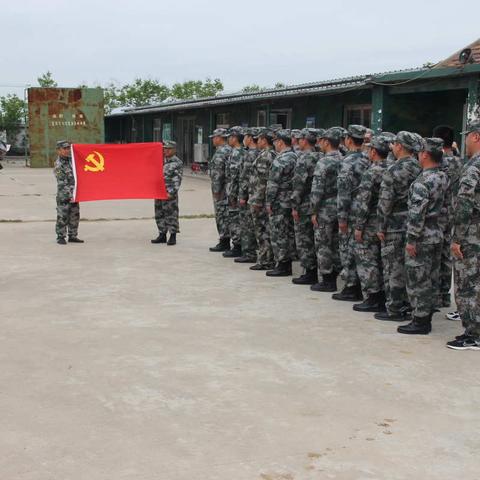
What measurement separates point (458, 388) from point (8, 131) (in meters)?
39.2

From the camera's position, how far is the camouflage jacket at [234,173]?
8.68 meters

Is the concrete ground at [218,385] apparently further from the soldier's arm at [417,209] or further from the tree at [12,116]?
the tree at [12,116]

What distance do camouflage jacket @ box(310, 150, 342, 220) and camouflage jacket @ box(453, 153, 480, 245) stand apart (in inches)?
78.5

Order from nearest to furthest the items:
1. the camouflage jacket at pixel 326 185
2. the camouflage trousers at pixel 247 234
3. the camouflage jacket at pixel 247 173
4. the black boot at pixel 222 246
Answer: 1. the camouflage jacket at pixel 326 185
2. the camouflage jacket at pixel 247 173
3. the camouflage trousers at pixel 247 234
4. the black boot at pixel 222 246

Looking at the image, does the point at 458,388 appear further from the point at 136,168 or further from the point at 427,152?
the point at 136,168

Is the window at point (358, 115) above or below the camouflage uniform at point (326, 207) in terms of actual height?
above

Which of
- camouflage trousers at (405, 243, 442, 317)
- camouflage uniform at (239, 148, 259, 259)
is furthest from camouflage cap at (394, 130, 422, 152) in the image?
camouflage uniform at (239, 148, 259, 259)

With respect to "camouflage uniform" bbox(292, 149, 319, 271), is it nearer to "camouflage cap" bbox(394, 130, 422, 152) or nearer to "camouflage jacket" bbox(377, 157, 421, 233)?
"camouflage jacket" bbox(377, 157, 421, 233)

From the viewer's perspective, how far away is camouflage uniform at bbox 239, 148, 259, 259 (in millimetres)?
8281

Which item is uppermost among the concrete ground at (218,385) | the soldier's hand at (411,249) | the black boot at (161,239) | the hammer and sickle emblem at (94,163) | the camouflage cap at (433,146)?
the camouflage cap at (433,146)

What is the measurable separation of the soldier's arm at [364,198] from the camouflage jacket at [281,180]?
1522mm

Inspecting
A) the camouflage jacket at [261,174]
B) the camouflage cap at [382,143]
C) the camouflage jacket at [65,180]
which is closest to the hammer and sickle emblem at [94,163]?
the camouflage jacket at [65,180]

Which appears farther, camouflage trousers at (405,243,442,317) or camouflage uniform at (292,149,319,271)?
camouflage uniform at (292,149,319,271)

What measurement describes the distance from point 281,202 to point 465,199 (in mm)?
2930
